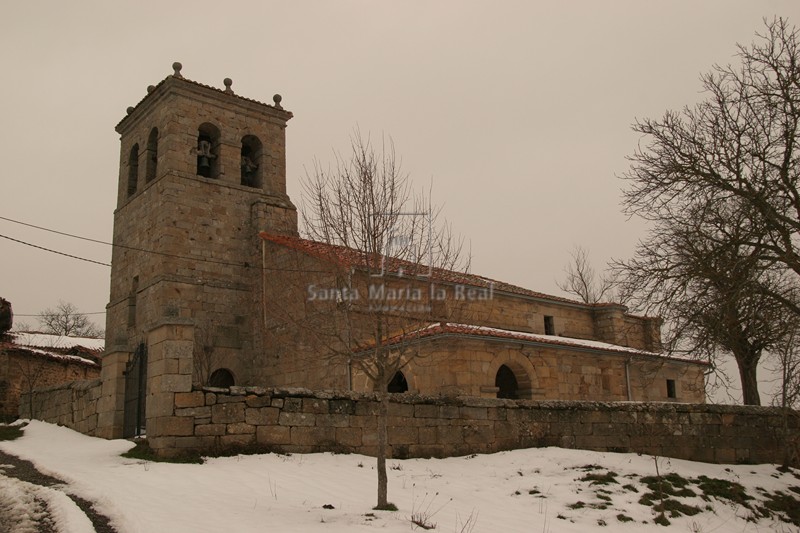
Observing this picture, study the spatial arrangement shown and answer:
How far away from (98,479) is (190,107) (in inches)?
560

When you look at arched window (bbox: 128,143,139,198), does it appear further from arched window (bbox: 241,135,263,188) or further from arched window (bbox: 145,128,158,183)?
arched window (bbox: 241,135,263,188)

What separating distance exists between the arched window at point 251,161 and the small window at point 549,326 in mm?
10231

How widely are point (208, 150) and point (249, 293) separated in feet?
15.1

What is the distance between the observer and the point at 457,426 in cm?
1090

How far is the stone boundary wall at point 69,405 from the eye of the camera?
12.2 metres

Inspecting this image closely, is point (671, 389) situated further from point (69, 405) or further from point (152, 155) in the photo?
point (152, 155)

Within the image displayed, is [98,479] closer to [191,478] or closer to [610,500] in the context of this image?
[191,478]

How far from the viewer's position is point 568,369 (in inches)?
685

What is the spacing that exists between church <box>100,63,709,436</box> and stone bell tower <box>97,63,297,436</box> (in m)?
0.04

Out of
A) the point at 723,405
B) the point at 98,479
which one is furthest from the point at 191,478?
the point at 723,405

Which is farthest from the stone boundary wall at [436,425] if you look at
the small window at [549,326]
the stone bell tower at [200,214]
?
the small window at [549,326]

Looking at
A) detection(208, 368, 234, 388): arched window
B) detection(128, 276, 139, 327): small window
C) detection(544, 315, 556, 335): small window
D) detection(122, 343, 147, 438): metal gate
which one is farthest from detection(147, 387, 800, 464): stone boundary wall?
detection(128, 276, 139, 327): small window

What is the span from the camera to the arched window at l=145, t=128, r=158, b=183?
2041 cm

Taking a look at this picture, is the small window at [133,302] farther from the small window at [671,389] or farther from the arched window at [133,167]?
the small window at [671,389]
